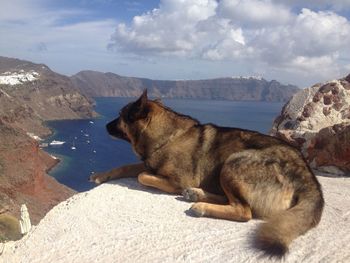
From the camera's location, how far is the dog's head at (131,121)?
29.7 ft

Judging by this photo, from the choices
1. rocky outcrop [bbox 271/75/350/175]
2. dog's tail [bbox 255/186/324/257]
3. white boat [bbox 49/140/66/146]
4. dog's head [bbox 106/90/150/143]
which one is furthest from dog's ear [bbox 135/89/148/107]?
white boat [bbox 49/140/66/146]

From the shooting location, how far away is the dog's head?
905cm

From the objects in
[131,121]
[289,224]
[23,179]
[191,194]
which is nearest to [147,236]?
[191,194]

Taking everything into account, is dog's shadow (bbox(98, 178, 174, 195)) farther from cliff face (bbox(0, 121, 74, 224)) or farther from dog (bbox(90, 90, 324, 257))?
cliff face (bbox(0, 121, 74, 224))

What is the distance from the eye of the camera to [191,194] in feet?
27.1

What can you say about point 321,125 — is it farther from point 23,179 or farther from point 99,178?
point 23,179

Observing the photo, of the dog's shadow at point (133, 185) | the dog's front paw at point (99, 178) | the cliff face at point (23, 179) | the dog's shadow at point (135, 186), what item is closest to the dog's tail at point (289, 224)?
the dog's shadow at point (135, 186)

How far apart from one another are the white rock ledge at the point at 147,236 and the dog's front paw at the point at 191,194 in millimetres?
125

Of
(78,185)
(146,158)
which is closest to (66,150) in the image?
(78,185)

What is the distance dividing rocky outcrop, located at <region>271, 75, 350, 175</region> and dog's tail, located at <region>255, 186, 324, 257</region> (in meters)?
6.61

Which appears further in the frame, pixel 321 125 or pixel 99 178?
pixel 321 125

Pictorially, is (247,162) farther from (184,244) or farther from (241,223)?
(184,244)

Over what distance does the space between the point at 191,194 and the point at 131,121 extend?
1.91 meters

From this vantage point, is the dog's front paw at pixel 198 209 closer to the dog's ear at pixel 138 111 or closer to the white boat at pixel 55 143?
the dog's ear at pixel 138 111
